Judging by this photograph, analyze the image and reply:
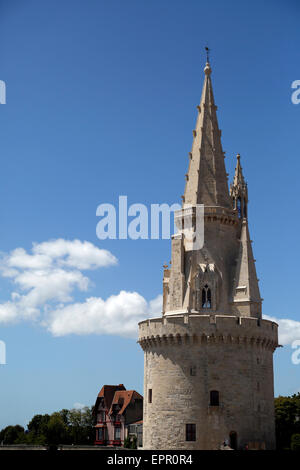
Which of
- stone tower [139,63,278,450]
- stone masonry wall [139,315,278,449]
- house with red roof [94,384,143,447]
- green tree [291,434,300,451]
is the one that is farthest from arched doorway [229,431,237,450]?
house with red roof [94,384,143,447]

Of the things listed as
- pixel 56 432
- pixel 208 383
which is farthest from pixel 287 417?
pixel 56 432

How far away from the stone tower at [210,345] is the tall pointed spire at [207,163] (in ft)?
0.42

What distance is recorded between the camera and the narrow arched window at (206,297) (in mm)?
46438

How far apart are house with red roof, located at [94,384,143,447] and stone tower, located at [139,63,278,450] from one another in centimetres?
3576

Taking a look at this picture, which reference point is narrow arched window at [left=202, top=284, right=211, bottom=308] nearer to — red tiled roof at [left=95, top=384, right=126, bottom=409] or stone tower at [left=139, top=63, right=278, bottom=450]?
stone tower at [left=139, top=63, right=278, bottom=450]

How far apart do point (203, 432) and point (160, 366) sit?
5759 mm

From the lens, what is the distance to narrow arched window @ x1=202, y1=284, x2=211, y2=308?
152 feet

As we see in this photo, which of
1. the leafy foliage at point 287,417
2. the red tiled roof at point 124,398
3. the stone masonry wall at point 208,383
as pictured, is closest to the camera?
the stone masonry wall at point 208,383

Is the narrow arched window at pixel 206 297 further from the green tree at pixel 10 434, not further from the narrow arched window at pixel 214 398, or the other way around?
the green tree at pixel 10 434

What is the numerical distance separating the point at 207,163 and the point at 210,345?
16.6 m

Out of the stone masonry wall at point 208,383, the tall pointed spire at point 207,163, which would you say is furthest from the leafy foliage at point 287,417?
the tall pointed spire at point 207,163

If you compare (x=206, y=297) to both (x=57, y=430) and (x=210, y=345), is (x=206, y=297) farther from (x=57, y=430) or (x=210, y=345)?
(x=57, y=430)

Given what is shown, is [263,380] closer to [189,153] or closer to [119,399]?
[189,153]
